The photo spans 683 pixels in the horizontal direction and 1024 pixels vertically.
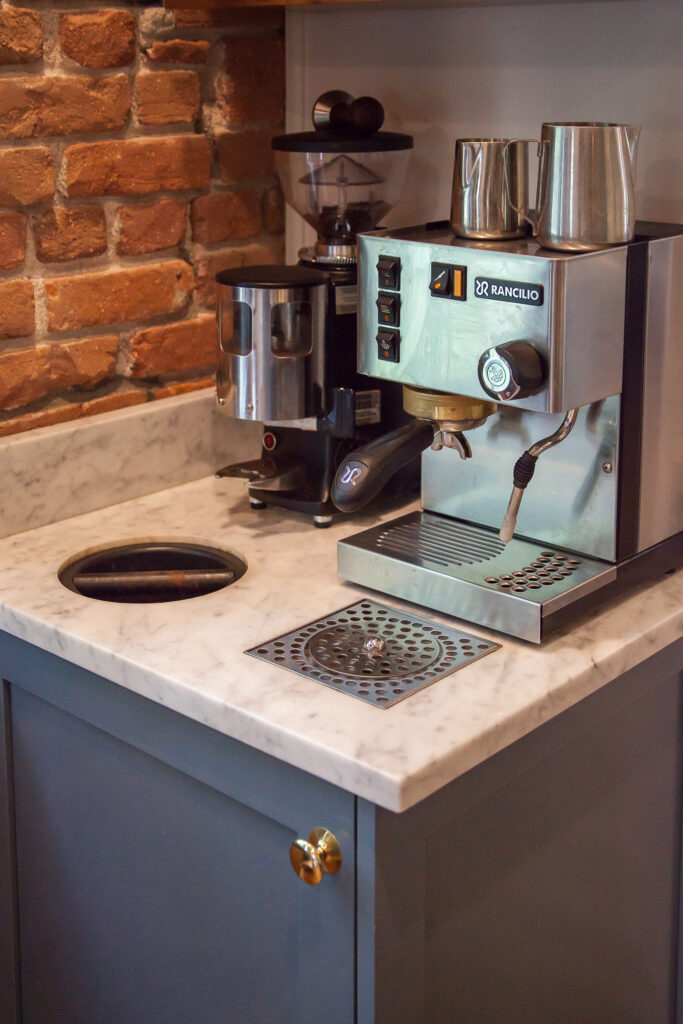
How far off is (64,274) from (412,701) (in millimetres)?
764

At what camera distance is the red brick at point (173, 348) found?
1.58 metres

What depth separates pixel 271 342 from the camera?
1.36 m

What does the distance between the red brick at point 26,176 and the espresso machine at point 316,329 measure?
251 mm

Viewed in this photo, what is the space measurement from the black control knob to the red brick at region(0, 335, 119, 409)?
657 mm

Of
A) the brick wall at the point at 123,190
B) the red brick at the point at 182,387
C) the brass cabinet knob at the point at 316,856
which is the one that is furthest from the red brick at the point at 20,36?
the brass cabinet knob at the point at 316,856

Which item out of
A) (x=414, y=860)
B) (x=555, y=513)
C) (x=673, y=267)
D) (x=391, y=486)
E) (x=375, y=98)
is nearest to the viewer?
(x=414, y=860)

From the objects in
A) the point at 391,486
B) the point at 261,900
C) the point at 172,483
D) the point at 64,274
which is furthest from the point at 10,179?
the point at 261,900

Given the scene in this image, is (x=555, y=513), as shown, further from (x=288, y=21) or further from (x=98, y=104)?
(x=288, y=21)

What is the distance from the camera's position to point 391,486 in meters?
1.51

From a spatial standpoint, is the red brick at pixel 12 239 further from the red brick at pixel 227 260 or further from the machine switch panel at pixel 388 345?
the machine switch panel at pixel 388 345

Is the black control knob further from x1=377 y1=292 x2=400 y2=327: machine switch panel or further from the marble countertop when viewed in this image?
the marble countertop

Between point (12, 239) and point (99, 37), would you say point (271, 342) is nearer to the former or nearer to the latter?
point (12, 239)

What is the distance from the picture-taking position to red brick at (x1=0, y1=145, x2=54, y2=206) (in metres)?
1.38

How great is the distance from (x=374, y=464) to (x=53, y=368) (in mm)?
520
